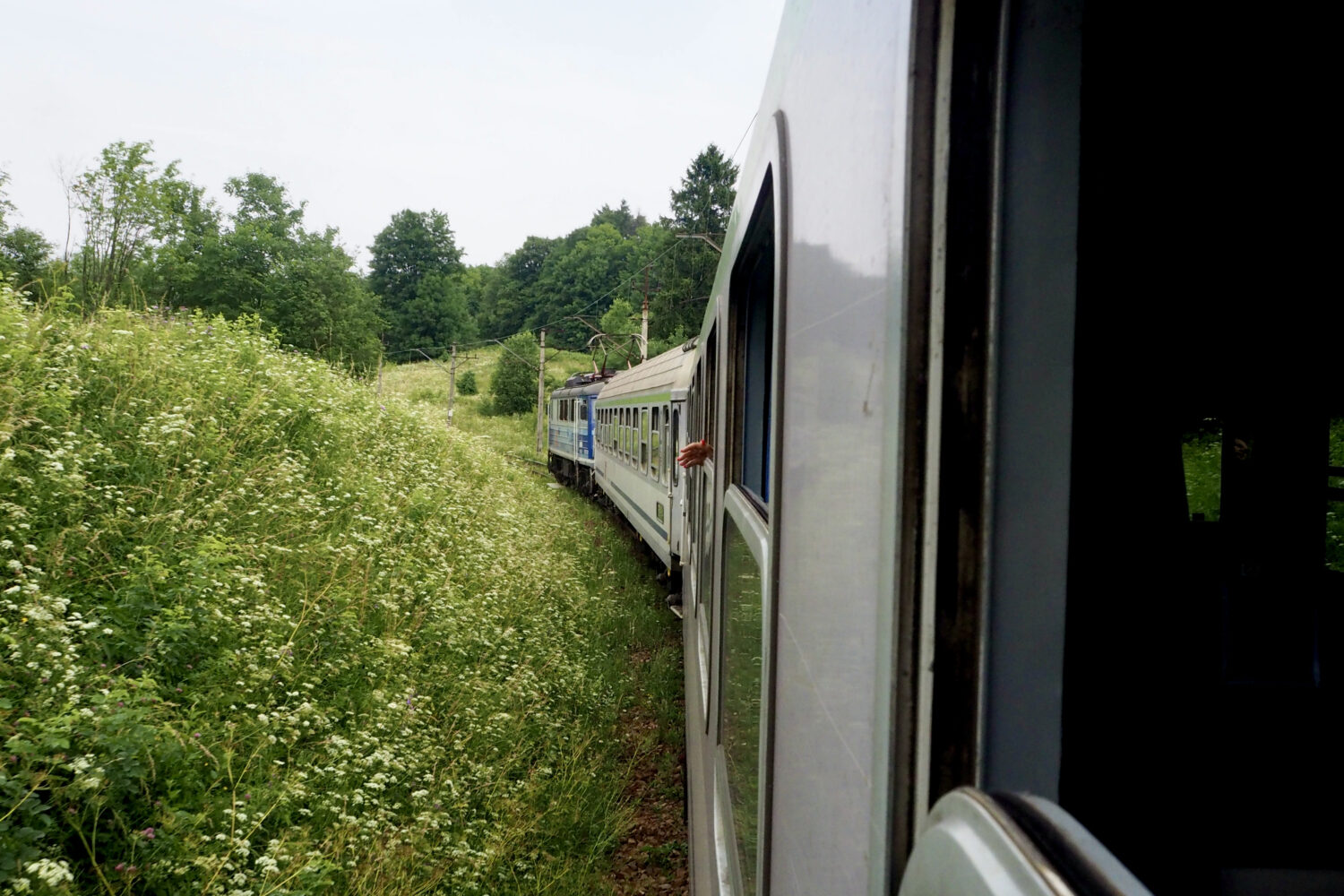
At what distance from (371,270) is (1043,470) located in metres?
78.8

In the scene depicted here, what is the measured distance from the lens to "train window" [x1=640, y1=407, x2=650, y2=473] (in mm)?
10859

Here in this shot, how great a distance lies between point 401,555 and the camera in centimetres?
641

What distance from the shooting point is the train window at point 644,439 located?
35.6ft

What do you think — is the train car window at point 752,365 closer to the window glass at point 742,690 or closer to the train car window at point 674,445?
the window glass at point 742,690

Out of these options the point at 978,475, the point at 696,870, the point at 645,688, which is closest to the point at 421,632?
the point at 645,688

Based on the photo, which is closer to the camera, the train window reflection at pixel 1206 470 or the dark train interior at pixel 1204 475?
the dark train interior at pixel 1204 475

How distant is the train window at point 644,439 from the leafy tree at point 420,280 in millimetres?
59328

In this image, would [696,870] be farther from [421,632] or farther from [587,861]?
[421,632]

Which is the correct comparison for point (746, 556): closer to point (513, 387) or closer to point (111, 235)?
point (111, 235)

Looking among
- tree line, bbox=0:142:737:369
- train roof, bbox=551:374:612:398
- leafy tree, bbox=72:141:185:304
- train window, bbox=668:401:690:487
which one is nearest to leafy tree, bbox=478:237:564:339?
tree line, bbox=0:142:737:369

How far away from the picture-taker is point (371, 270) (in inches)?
2904

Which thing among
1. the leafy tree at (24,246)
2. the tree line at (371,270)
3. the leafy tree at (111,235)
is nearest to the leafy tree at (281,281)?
the tree line at (371,270)

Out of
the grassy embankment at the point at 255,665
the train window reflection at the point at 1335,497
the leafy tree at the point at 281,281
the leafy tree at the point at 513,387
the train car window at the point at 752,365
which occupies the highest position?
the leafy tree at the point at 281,281

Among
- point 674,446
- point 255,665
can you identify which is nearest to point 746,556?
point 255,665
